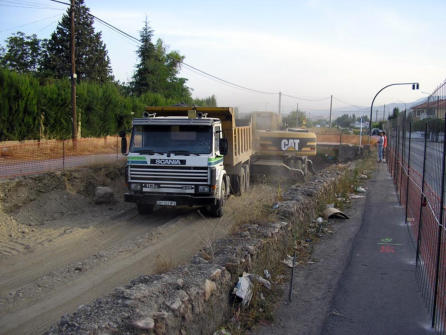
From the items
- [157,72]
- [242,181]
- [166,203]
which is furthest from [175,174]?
[157,72]

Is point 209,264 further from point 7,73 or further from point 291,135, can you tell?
point 7,73

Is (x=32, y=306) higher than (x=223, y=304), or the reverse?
(x=223, y=304)

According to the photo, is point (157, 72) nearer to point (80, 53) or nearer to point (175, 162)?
point (80, 53)

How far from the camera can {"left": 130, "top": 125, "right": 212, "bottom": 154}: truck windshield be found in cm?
1007

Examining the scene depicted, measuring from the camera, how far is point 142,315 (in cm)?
370

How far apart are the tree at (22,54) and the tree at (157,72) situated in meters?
10.9

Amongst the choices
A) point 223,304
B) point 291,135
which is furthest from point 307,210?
point 291,135

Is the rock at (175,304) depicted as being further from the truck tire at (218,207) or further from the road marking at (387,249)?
the truck tire at (218,207)

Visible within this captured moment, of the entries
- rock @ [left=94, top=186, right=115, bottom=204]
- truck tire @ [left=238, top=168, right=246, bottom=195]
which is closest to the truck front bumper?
rock @ [left=94, top=186, right=115, bottom=204]

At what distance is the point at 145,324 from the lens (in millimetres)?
3553

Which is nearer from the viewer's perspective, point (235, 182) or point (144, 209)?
point (144, 209)

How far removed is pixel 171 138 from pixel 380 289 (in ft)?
19.6

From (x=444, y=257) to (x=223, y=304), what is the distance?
2.88 m

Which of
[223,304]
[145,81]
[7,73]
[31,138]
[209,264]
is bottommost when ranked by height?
[223,304]
